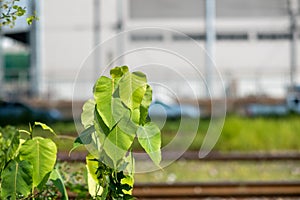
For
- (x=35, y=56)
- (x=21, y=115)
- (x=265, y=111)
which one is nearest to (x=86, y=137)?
(x=21, y=115)

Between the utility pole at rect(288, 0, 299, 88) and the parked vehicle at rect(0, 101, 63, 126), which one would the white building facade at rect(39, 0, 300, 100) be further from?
the parked vehicle at rect(0, 101, 63, 126)

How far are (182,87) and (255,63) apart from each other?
43.9 feet

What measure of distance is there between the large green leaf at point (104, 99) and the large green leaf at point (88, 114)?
136 mm


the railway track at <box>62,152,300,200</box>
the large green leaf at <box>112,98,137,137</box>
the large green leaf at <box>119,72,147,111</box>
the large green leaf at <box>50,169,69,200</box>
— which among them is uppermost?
the large green leaf at <box>119,72,147,111</box>

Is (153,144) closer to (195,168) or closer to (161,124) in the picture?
(161,124)

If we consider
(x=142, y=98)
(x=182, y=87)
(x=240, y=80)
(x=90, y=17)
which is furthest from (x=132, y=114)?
(x=90, y=17)

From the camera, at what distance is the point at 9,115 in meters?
24.3

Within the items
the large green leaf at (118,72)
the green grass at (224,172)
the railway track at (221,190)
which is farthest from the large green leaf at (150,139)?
the green grass at (224,172)

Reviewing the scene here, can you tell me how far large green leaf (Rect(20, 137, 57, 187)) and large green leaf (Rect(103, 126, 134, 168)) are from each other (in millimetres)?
255

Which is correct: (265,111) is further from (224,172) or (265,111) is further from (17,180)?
(17,180)

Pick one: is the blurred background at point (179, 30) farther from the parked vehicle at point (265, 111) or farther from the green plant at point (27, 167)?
the green plant at point (27, 167)

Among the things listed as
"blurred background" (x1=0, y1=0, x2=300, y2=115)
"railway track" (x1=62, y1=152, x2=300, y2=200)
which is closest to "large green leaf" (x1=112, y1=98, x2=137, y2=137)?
"railway track" (x1=62, y1=152, x2=300, y2=200)

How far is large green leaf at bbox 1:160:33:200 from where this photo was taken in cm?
310

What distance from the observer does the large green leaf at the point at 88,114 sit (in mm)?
3275
